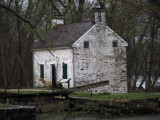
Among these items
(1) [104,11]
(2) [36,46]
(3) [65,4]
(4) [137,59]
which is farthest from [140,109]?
(4) [137,59]

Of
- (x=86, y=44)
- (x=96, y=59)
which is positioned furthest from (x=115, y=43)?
(x=86, y=44)

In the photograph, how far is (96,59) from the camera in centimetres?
3089

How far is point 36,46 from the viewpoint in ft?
110

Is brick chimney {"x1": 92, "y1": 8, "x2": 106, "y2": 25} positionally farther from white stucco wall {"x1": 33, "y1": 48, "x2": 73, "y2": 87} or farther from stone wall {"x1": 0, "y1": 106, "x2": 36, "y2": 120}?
stone wall {"x1": 0, "y1": 106, "x2": 36, "y2": 120}

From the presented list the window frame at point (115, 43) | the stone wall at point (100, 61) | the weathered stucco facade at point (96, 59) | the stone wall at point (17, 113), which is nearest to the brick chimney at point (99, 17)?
the weathered stucco facade at point (96, 59)

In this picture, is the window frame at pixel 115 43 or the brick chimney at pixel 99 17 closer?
the brick chimney at pixel 99 17

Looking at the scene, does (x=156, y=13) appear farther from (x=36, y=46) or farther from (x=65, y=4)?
(x=36, y=46)

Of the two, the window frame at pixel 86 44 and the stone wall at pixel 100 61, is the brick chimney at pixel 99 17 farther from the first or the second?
the window frame at pixel 86 44

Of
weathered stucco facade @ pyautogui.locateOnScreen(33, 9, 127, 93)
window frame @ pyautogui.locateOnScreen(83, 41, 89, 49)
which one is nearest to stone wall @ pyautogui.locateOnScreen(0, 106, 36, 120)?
weathered stucco facade @ pyautogui.locateOnScreen(33, 9, 127, 93)

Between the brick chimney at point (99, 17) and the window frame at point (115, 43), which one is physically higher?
the brick chimney at point (99, 17)

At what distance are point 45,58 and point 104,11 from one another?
6.81 m

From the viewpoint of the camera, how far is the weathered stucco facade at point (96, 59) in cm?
3011

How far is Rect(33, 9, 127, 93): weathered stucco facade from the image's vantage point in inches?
1185

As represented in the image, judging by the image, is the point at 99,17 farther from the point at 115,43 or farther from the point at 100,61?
the point at 100,61
